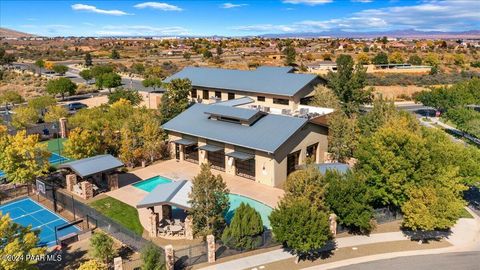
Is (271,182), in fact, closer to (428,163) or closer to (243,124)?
(243,124)

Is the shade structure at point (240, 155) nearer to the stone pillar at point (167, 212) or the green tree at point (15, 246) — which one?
the stone pillar at point (167, 212)

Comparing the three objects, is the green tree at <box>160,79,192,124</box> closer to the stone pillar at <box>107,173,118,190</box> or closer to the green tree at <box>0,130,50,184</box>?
the stone pillar at <box>107,173,118,190</box>

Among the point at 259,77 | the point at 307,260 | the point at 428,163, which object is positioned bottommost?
the point at 307,260

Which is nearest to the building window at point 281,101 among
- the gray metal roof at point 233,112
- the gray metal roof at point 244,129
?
the gray metal roof at point 244,129

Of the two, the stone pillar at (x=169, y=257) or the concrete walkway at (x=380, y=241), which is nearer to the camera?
the stone pillar at (x=169, y=257)

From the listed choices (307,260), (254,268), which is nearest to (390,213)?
(307,260)
